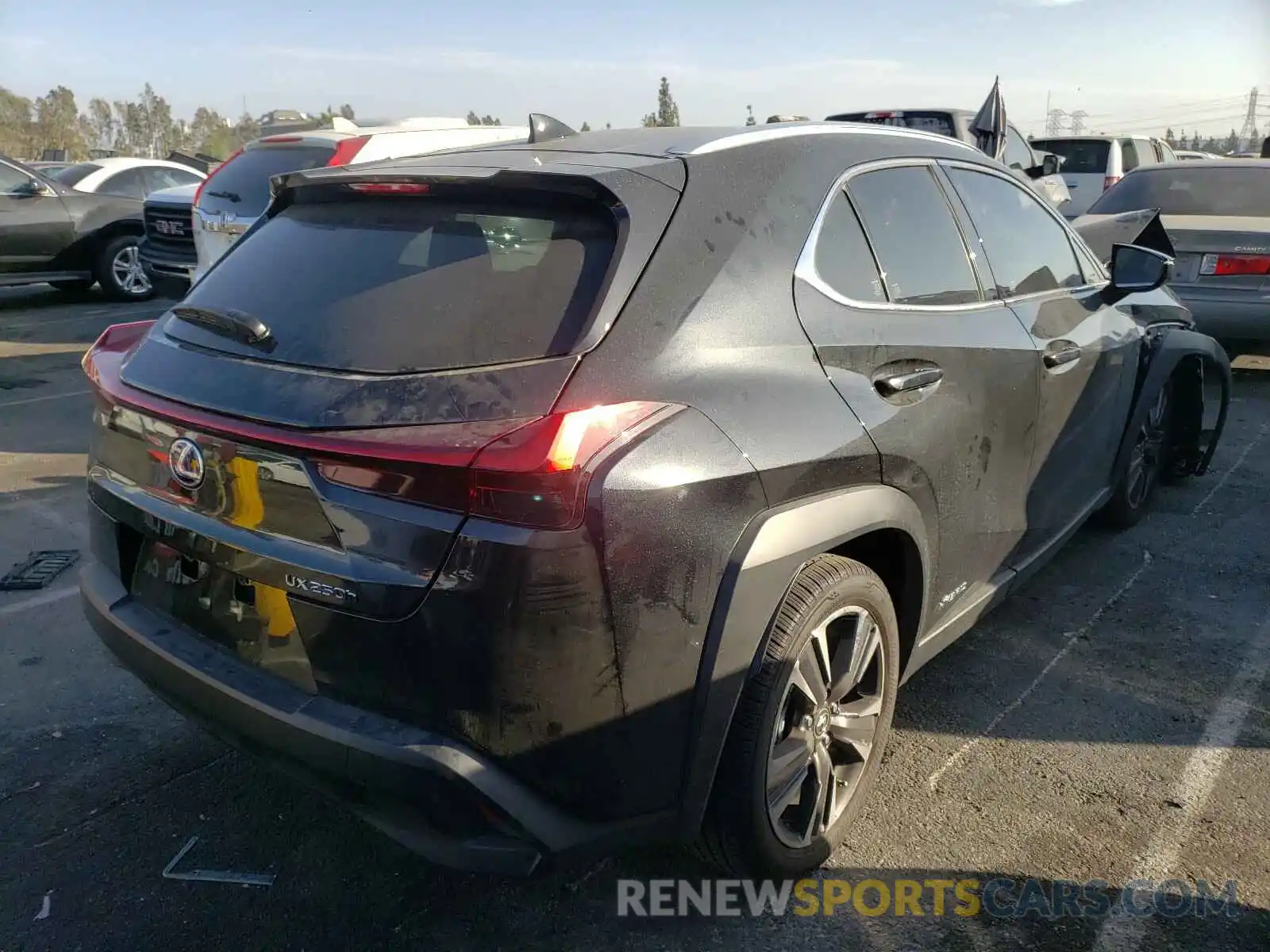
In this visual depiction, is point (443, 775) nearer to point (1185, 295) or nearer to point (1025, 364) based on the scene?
Answer: point (1025, 364)

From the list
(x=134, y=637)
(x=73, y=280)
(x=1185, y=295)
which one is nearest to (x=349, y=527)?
(x=134, y=637)

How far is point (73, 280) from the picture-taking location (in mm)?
11945

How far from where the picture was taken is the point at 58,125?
59438mm

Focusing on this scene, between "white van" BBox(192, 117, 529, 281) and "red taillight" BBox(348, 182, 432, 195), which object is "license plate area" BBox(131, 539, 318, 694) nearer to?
"red taillight" BBox(348, 182, 432, 195)

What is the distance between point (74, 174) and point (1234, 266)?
12.8 metres

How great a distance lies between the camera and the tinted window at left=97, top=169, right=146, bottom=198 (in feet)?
38.9

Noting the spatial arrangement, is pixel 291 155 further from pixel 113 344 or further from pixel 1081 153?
pixel 1081 153

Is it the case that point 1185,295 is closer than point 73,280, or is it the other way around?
point 1185,295

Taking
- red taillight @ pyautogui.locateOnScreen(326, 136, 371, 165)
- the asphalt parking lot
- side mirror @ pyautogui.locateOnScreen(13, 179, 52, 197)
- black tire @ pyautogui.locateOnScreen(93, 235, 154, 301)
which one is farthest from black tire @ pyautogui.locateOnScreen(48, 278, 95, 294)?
the asphalt parking lot

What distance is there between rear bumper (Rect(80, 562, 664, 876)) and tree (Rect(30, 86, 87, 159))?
198 feet

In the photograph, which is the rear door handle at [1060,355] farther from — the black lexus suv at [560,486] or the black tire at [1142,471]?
the black tire at [1142,471]

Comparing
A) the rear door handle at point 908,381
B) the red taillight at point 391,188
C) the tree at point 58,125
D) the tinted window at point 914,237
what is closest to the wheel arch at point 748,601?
the rear door handle at point 908,381

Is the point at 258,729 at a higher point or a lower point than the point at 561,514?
lower

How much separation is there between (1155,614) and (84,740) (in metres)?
3.94
